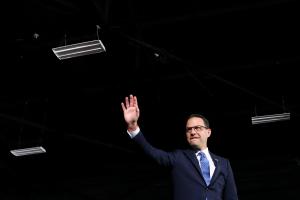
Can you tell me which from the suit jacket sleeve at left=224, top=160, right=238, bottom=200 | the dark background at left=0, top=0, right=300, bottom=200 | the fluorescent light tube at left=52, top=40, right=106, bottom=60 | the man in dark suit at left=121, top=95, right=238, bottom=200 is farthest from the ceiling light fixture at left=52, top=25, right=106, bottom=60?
the suit jacket sleeve at left=224, top=160, right=238, bottom=200

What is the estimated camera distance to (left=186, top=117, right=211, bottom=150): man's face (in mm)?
2805

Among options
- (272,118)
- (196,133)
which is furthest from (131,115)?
(272,118)

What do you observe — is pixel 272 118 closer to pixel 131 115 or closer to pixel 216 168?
pixel 216 168

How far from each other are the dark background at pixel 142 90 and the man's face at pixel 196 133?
3.79 metres

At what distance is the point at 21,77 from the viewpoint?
884cm

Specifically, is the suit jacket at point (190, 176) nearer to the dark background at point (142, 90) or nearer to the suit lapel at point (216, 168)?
the suit lapel at point (216, 168)

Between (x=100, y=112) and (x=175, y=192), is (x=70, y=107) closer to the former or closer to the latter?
(x=100, y=112)

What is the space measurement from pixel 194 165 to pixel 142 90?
6.08 meters

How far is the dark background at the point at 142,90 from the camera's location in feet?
23.5

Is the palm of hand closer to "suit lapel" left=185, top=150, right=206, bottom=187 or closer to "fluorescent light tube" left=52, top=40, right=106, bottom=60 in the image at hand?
"suit lapel" left=185, top=150, right=206, bottom=187

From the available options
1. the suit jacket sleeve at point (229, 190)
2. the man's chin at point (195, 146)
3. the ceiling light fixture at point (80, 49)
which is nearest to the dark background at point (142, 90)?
the ceiling light fixture at point (80, 49)

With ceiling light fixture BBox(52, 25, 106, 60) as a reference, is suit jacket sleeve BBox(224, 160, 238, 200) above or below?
below

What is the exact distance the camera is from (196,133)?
281 centimetres

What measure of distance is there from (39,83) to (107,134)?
2.27m
